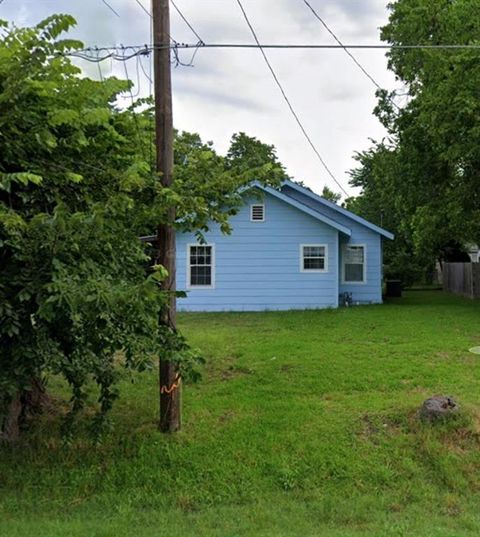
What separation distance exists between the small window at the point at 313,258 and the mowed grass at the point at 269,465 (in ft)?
27.7

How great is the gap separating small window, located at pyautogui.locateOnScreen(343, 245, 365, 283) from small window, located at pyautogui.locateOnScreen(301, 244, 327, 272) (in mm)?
2081

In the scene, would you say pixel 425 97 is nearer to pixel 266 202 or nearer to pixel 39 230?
pixel 266 202

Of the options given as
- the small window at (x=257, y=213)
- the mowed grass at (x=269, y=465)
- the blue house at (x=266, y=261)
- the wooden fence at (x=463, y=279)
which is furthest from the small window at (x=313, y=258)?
the mowed grass at (x=269, y=465)

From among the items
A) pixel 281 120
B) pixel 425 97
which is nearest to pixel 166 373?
pixel 281 120

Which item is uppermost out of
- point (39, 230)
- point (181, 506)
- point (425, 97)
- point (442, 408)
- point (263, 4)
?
point (425, 97)

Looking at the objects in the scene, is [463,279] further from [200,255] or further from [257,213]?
[200,255]

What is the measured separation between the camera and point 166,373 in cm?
534

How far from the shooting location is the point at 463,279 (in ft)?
72.2

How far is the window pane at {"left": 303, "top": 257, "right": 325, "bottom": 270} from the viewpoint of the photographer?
1565 cm

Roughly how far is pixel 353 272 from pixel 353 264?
278 millimetres

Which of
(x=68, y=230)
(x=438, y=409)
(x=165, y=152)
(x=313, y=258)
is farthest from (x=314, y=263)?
(x=68, y=230)

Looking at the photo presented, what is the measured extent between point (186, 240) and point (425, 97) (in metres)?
8.06

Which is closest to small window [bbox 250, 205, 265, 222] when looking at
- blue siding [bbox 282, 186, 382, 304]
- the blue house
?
the blue house

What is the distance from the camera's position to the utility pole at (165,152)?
17.1ft
